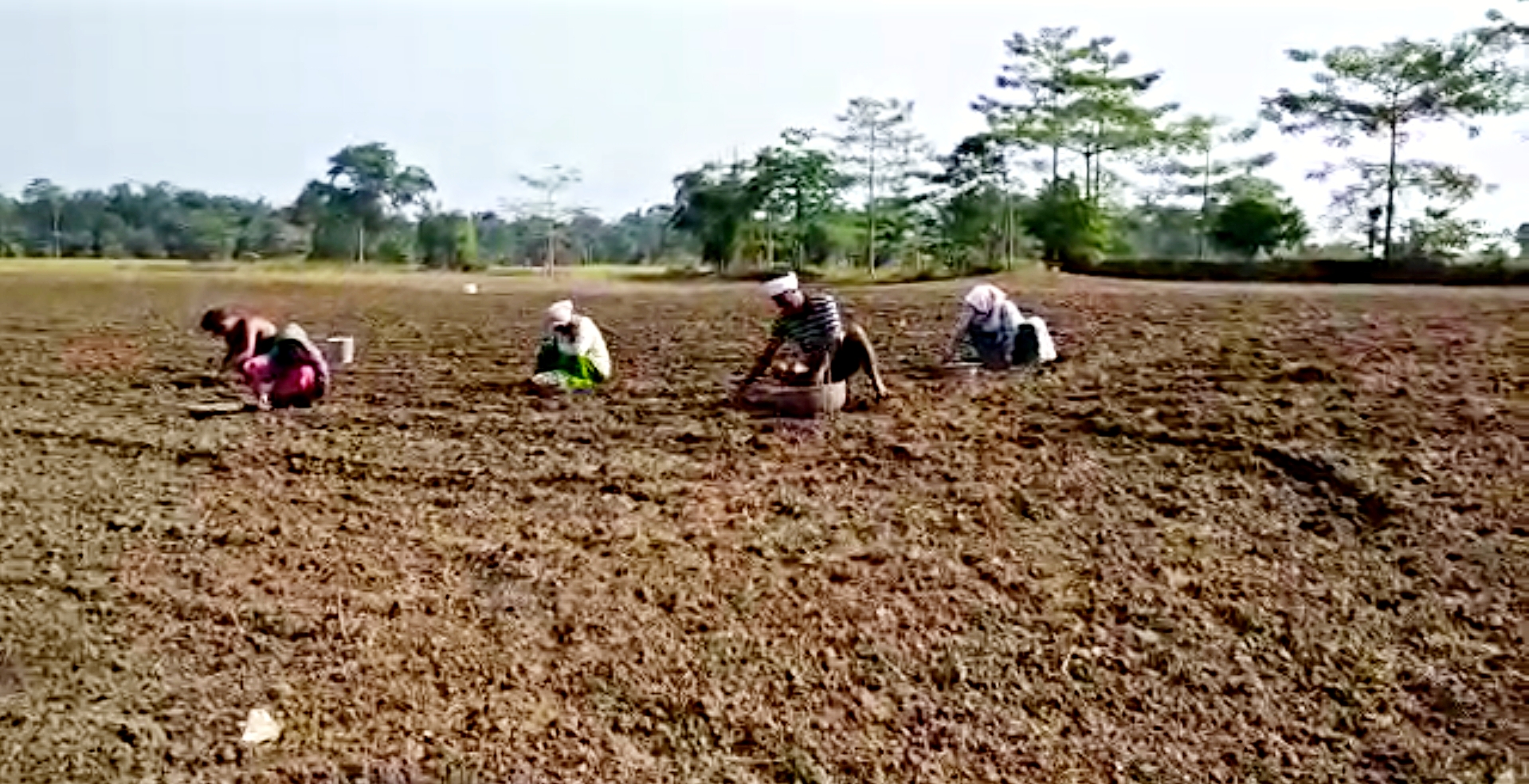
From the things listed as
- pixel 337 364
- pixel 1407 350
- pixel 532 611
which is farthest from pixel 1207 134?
pixel 532 611

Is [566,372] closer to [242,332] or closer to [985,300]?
[242,332]

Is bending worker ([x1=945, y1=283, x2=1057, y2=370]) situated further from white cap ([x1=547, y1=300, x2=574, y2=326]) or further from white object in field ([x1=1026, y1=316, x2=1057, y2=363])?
white cap ([x1=547, y1=300, x2=574, y2=326])

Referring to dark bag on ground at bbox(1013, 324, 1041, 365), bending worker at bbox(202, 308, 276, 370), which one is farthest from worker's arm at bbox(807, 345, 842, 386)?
bending worker at bbox(202, 308, 276, 370)

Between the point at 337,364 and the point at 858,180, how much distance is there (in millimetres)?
14832

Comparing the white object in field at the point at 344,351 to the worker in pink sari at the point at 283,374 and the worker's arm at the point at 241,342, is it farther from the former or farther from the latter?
the worker in pink sari at the point at 283,374

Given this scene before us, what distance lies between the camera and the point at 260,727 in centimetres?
523

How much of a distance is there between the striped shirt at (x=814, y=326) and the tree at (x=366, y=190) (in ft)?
89.7

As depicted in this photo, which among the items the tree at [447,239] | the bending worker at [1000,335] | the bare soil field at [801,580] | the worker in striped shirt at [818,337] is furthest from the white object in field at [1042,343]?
the tree at [447,239]

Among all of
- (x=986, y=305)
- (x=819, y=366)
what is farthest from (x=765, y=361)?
(x=986, y=305)

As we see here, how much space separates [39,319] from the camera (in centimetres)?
1481

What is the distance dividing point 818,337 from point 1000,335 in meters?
1.39

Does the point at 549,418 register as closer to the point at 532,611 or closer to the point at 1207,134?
the point at 532,611

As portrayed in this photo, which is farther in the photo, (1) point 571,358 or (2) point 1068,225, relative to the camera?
(2) point 1068,225

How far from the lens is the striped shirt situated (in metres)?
8.63
